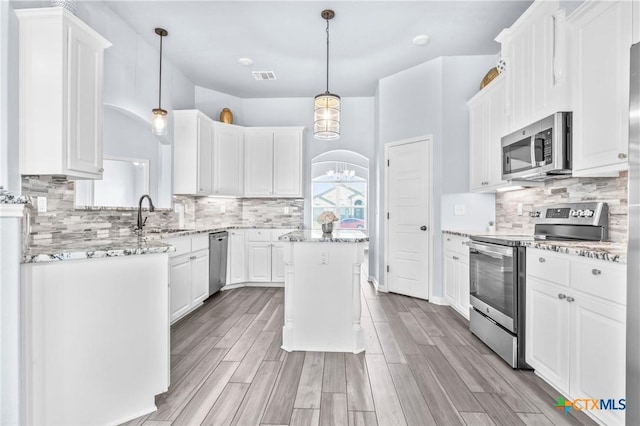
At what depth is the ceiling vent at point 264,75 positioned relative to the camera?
4250 millimetres

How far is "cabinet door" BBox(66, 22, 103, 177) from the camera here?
2.04 metres

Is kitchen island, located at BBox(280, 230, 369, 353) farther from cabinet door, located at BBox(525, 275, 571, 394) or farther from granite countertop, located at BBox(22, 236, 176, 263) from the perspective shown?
cabinet door, located at BBox(525, 275, 571, 394)

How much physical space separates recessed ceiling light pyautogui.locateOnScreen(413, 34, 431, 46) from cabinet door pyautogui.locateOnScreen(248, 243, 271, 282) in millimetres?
3272

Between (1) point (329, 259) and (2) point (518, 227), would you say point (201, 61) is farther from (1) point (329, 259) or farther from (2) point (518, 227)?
(2) point (518, 227)

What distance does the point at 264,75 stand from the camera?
171 inches

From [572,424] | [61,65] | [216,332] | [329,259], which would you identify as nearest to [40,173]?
[61,65]

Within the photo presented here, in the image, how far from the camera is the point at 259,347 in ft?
8.41

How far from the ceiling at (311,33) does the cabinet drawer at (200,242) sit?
2247 mm

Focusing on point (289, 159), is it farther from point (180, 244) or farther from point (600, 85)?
point (600, 85)

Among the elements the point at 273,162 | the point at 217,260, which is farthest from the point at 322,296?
the point at 273,162

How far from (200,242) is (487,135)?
343cm

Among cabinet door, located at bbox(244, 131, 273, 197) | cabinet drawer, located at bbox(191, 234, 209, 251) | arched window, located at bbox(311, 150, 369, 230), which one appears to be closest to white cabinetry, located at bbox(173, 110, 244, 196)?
cabinet door, located at bbox(244, 131, 273, 197)

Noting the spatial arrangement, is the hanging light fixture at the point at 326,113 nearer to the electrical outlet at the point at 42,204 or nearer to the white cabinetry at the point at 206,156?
the white cabinetry at the point at 206,156

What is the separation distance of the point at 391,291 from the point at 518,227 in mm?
1795
